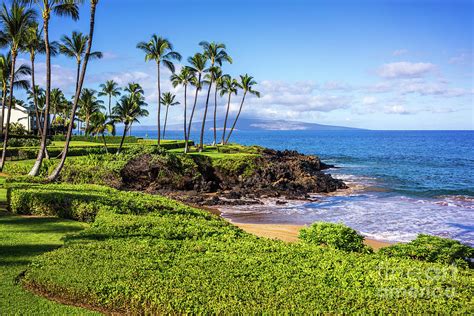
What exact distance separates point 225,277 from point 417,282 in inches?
173

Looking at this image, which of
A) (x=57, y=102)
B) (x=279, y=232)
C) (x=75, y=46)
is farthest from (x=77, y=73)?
(x=57, y=102)

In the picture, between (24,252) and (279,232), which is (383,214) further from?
(24,252)

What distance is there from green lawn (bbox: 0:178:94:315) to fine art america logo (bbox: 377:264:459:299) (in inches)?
259

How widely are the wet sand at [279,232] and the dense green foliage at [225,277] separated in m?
8.20

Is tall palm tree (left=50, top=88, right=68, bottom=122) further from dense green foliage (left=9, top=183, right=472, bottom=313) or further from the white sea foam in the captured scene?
dense green foliage (left=9, top=183, right=472, bottom=313)

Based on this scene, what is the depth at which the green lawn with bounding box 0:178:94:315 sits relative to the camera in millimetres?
8875

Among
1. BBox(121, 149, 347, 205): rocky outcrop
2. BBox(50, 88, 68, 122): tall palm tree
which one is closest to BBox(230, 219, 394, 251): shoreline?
BBox(121, 149, 347, 205): rocky outcrop

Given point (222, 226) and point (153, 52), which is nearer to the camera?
point (222, 226)

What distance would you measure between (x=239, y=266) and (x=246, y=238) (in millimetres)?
3830

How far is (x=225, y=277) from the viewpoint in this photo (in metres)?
9.55

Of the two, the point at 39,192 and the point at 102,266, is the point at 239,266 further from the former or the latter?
the point at 39,192

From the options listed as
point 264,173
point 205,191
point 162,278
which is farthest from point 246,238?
point 264,173

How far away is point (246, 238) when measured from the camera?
14.3 m

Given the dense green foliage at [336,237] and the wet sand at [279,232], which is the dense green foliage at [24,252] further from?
the wet sand at [279,232]
